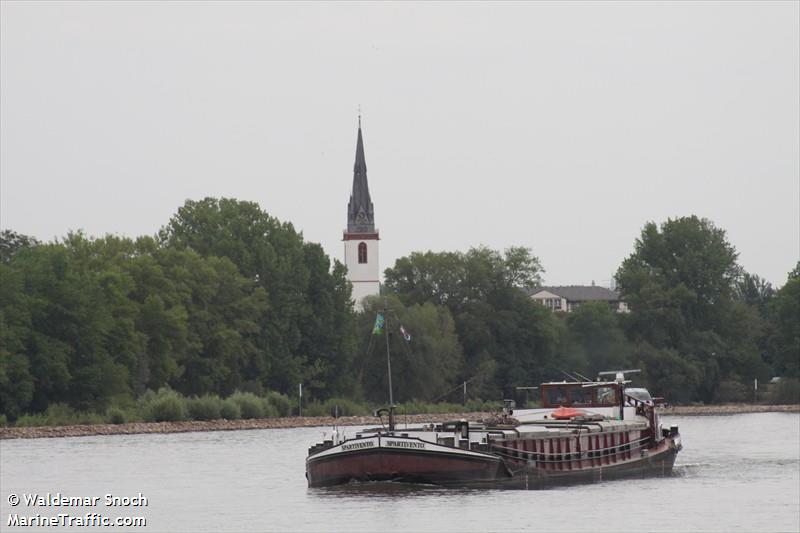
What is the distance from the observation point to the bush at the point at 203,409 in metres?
103

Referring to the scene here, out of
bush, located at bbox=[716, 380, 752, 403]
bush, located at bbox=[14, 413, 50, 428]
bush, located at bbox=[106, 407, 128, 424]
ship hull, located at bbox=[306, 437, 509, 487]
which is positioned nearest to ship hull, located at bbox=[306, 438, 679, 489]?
ship hull, located at bbox=[306, 437, 509, 487]

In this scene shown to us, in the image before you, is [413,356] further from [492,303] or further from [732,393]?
[732,393]

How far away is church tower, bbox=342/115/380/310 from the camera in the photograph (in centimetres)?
19562

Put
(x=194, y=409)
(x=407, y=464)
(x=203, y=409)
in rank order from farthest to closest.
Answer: (x=203, y=409) → (x=194, y=409) → (x=407, y=464)

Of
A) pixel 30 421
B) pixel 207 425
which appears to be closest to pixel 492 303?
pixel 207 425

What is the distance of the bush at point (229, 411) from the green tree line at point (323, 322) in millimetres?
5470

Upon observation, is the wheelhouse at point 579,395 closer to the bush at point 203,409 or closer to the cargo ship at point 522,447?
the cargo ship at point 522,447

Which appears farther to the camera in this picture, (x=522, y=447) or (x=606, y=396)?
(x=606, y=396)

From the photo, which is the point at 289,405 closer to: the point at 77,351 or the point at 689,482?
the point at 77,351

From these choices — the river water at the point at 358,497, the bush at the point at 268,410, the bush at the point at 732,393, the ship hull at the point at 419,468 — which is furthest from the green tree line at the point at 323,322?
the ship hull at the point at 419,468

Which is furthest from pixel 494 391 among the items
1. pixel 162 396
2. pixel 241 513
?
pixel 241 513

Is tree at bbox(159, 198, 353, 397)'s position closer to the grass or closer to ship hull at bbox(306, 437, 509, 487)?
the grass

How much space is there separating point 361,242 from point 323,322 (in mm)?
64048

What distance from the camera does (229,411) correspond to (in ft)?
348
